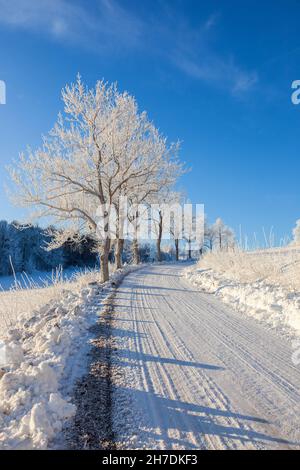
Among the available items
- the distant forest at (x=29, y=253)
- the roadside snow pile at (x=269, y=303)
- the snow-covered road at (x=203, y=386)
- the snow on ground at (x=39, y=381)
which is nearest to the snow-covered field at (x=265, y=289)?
the roadside snow pile at (x=269, y=303)

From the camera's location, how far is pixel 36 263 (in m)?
58.2

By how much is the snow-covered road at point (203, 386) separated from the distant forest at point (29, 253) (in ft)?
146

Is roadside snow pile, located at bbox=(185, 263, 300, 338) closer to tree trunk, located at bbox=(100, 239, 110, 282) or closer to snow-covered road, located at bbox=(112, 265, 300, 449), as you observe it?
snow-covered road, located at bbox=(112, 265, 300, 449)

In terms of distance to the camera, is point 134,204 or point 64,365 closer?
point 64,365

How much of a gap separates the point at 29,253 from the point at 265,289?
54.8 meters

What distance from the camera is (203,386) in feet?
11.3

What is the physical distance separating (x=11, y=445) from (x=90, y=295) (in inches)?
280

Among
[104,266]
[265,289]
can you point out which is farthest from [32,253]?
[265,289]

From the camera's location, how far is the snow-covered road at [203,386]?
253cm

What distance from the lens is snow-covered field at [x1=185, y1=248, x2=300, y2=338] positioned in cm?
607

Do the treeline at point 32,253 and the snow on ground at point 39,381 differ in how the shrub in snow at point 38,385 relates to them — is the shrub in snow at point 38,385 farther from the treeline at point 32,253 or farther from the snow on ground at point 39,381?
the treeline at point 32,253

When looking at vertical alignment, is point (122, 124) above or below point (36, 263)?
above

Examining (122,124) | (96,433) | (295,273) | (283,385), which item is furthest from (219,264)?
(96,433)
